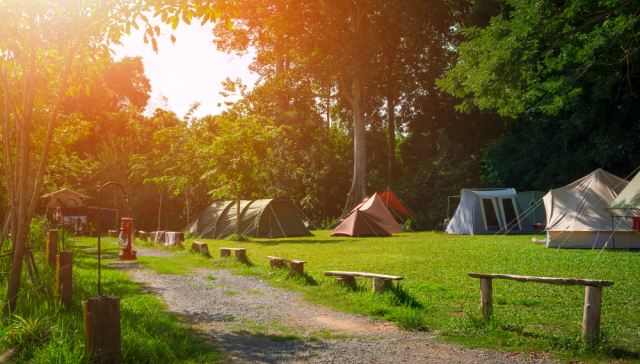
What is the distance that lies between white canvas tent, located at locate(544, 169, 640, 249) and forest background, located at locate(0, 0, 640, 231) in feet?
10.9

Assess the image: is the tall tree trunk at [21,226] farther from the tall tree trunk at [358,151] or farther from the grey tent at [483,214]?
the tall tree trunk at [358,151]

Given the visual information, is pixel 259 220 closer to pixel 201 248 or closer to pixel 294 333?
pixel 201 248

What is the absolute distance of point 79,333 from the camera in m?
4.14

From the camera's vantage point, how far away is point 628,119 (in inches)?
788

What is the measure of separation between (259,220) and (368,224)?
14.9 feet

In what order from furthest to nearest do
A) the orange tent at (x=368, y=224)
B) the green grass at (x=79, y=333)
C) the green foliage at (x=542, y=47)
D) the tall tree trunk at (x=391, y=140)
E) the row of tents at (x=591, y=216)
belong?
the tall tree trunk at (x=391, y=140) < the orange tent at (x=368, y=224) < the row of tents at (x=591, y=216) < the green foliage at (x=542, y=47) < the green grass at (x=79, y=333)

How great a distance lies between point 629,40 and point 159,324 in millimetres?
9419

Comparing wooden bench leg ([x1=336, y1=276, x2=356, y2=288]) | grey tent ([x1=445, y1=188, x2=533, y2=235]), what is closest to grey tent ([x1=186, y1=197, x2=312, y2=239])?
grey tent ([x1=445, y1=188, x2=533, y2=235])

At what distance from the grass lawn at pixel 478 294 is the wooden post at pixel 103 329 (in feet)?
9.68

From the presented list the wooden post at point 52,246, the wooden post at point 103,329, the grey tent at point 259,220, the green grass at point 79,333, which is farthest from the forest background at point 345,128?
the wooden post at point 103,329

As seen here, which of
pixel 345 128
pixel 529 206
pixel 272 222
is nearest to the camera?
pixel 272 222

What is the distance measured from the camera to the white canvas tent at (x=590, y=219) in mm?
13188

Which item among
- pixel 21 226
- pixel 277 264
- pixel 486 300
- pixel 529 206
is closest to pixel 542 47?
pixel 486 300

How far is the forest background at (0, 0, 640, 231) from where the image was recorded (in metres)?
20.2
